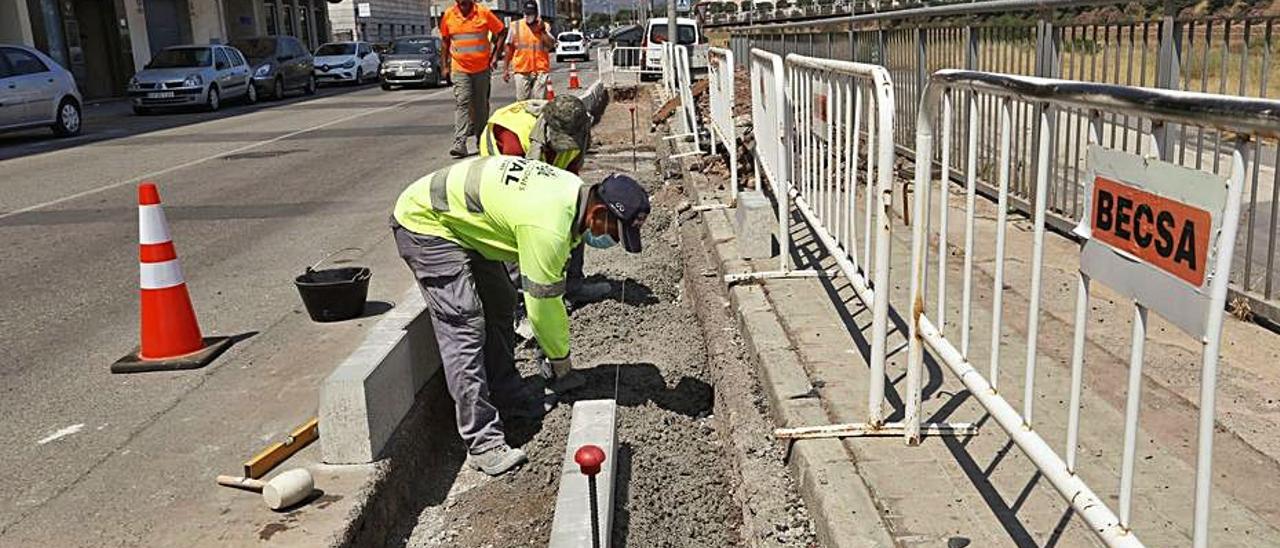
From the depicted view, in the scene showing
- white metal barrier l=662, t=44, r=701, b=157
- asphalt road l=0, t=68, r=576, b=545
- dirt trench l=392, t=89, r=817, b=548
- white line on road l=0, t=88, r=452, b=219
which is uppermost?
white metal barrier l=662, t=44, r=701, b=157

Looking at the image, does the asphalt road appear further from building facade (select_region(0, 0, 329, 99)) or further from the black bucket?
building facade (select_region(0, 0, 329, 99))

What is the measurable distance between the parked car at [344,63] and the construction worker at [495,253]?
29.4 metres

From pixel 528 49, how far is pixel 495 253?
1032cm

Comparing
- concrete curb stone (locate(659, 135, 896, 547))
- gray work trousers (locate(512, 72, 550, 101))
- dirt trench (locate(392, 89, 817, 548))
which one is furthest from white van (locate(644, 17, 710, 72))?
concrete curb stone (locate(659, 135, 896, 547))

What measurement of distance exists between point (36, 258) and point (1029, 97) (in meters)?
7.95

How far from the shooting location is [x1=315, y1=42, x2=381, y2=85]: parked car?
3284cm

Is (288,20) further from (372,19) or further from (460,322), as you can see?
(460,322)

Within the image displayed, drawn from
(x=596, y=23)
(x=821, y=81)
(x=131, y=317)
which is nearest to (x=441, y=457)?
(x=821, y=81)

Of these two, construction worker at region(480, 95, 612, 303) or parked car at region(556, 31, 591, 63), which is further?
parked car at region(556, 31, 591, 63)

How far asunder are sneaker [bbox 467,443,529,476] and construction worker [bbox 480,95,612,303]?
1.63 meters

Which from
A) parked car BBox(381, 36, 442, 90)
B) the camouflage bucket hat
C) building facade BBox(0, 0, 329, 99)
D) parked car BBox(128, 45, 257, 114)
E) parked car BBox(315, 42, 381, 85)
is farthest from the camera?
parked car BBox(315, 42, 381, 85)

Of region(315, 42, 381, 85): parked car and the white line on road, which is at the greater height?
region(315, 42, 381, 85): parked car

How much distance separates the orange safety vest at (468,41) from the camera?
40.7ft

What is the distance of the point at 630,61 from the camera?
33.6 m
